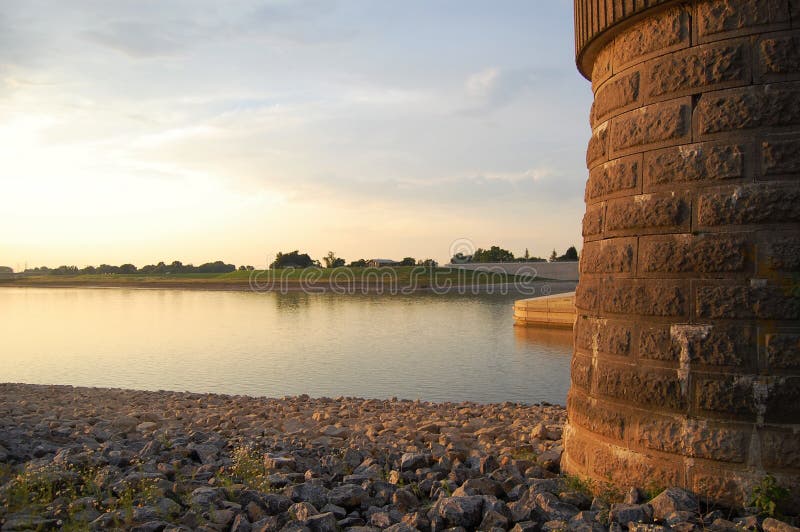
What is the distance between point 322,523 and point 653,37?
15.8ft

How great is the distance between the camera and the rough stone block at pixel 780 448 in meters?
4.43

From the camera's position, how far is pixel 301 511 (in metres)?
4.64

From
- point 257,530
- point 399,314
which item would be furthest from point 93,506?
point 399,314

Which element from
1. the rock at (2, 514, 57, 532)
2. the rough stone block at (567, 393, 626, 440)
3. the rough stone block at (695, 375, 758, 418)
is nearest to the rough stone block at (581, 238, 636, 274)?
the rough stone block at (695, 375, 758, 418)

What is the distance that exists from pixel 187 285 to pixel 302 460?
99413mm

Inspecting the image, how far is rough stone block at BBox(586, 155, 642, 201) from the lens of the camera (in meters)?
5.18

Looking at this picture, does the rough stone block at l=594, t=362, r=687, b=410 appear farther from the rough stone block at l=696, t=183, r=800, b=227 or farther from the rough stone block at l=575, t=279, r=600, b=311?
the rough stone block at l=696, t=183, r=800, b=227

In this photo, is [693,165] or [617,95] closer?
[693,165]

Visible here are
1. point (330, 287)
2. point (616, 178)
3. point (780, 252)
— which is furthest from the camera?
point (330, 287)

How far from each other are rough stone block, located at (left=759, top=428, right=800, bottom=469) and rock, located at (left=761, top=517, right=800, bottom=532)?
0.47m

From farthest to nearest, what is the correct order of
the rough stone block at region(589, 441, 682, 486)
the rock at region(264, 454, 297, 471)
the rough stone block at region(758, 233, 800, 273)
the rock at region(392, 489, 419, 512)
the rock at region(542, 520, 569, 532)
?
the rock at region(264, 454, 297, 471)
the rock at region(392, 489, 419, 512)
the rough stone block at region(589, 441, 682, 486)
the rough stone block at region(758, 233, 800, 273)
the rock at region(542, 520, 569, 532)

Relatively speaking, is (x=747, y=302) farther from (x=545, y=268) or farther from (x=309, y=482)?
(x=545, y=268)

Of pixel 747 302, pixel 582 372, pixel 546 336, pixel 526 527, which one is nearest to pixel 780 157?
pixel 747 302

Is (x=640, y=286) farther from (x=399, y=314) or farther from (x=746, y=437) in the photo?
(x=399, y=314)
